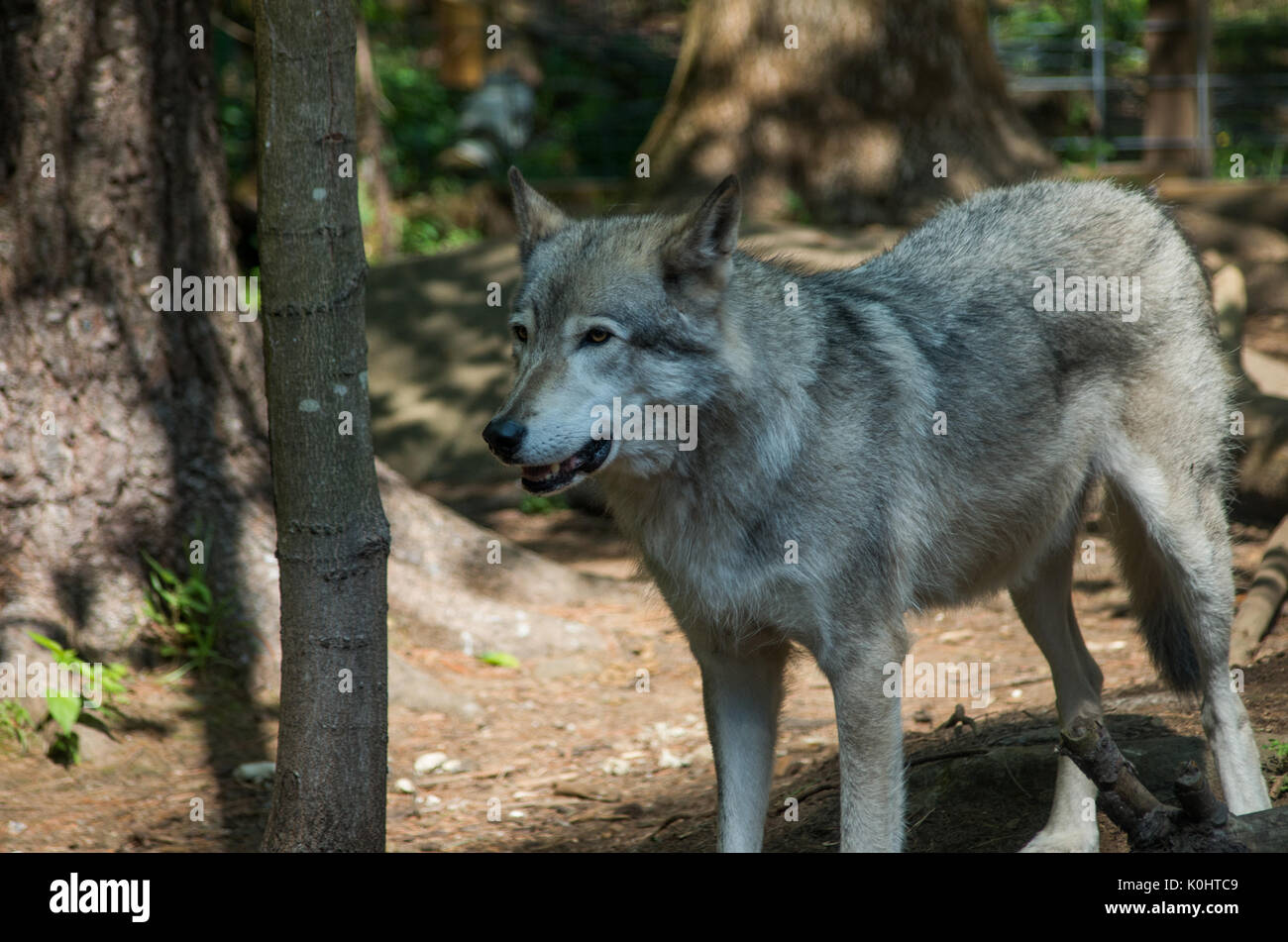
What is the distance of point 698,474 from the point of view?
3.81m

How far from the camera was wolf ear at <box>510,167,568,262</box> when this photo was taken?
4.26 meters

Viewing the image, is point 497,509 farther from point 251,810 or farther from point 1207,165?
point 1207,165

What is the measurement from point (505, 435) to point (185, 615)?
111 inches

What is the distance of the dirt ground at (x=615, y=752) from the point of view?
15.1 ft

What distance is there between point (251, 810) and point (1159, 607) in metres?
3.63

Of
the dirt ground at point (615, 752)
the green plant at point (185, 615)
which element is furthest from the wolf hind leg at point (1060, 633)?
the green plant at point (185, 615)

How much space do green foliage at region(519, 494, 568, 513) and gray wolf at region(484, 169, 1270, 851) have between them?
4.70 metres

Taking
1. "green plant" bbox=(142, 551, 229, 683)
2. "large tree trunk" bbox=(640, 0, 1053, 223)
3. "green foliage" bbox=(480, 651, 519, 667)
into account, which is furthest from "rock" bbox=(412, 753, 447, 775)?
"large tree trunk" bbox=(640, 0, 1053, 223)

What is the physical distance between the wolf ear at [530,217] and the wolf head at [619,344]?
41cm
